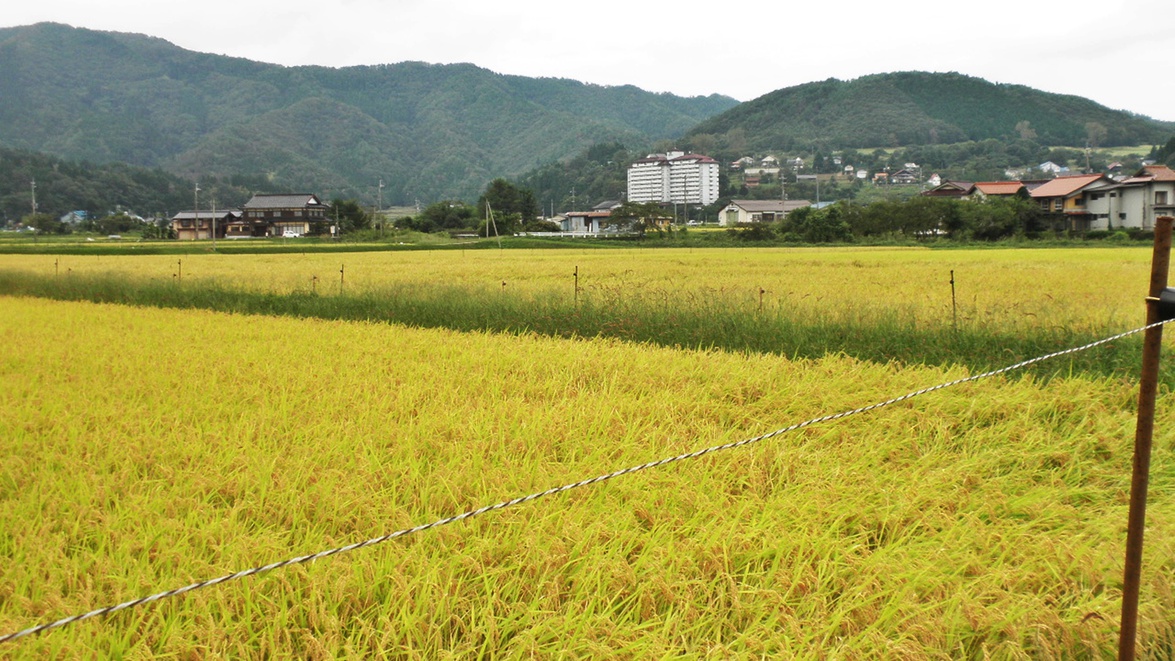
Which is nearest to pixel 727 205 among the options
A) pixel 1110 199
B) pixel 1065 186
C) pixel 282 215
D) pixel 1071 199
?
pixel 1065 186

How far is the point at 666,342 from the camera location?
906 cm

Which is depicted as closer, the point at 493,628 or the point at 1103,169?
the point at 493,628

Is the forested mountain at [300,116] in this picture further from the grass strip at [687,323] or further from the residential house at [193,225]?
the grass strip at [687,323]

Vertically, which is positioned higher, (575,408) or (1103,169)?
(1103,169)

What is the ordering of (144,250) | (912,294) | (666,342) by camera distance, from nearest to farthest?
(666,342), (912,294), (144,250)

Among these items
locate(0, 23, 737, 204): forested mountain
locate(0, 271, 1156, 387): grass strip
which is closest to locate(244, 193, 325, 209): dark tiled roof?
locate(0, 23, 737, 204): forested mountain

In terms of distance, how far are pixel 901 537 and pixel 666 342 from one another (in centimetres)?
584

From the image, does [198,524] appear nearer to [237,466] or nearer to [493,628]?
[237,466]

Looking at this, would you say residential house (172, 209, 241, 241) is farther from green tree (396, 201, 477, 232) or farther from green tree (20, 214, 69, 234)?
green tree (396, 201, 477, 232)

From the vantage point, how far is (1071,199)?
4278 cm

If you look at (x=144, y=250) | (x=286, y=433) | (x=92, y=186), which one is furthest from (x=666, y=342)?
(x=92, y=186)

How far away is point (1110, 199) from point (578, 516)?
4612 centimetres

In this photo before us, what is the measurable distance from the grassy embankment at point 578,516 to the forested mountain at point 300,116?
97.9 metres

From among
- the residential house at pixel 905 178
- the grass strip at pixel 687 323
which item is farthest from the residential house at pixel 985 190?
the grass strip at pixel 687 323
